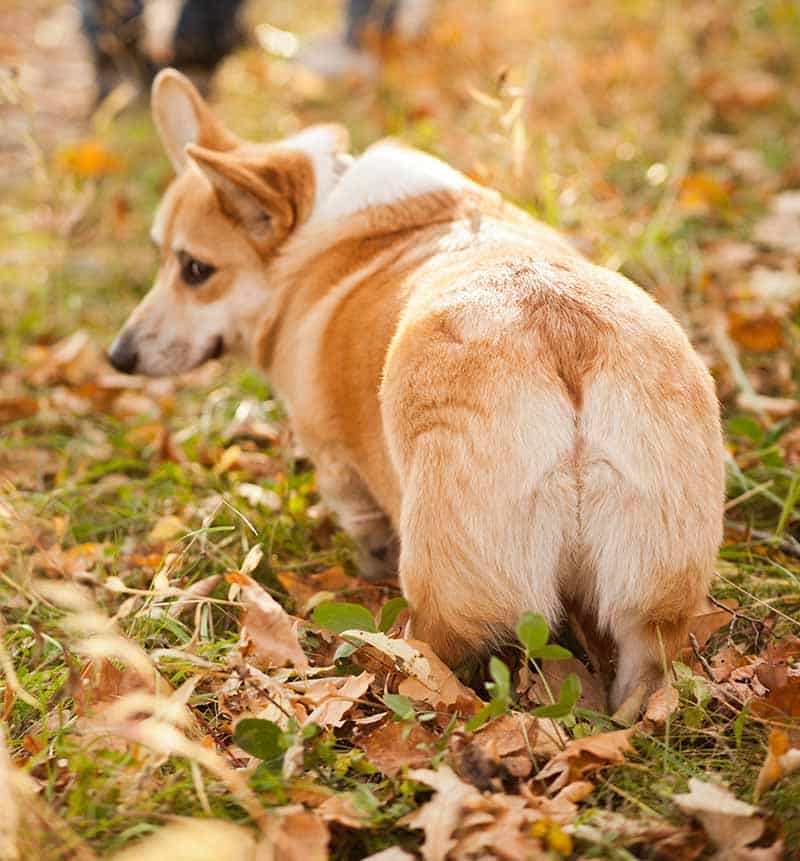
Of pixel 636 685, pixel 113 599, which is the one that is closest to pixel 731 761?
pixel 636 685

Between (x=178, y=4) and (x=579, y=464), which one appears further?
(x=178, y=4)

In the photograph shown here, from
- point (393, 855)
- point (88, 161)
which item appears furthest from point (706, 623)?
point (88, 161)

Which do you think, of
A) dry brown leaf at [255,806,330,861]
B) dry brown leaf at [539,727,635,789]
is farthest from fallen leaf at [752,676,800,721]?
dry brown leaf at [255,806,330,861]

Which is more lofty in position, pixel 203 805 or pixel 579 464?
pixel 579 464

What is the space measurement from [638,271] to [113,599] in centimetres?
201

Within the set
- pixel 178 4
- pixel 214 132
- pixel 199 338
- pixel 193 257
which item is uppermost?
pixel 178 4

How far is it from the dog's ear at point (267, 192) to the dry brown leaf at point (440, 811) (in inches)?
62.6

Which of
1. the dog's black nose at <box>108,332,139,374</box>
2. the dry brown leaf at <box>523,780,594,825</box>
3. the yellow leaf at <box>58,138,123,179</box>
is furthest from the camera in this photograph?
the yellow leaf at <box>58,138,123,179</box>

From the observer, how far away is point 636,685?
5.68 feet

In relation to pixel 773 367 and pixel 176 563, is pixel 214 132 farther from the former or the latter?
pixel 773 367

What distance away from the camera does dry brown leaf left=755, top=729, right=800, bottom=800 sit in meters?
1.47

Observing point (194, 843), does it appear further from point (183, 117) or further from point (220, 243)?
point (183, 117)

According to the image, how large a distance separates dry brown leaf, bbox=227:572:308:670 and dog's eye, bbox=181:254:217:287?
1228mm

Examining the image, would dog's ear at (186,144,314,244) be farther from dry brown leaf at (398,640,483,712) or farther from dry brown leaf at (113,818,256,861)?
dry brown leaf at (113,818,256,861)
